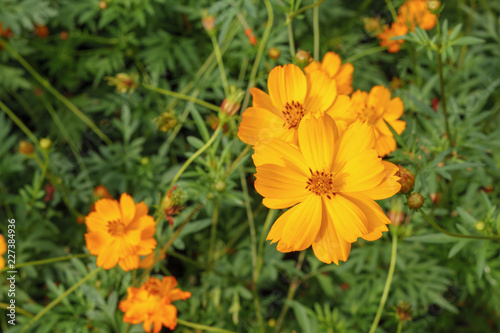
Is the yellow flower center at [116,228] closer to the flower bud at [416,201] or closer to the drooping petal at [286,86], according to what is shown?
the drooping petal at [286,86]

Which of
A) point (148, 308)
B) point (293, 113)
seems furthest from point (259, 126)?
point (148, 308)

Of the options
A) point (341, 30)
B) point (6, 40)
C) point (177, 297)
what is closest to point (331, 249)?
point (177, 297)

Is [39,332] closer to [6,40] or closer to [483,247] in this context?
[6,40]

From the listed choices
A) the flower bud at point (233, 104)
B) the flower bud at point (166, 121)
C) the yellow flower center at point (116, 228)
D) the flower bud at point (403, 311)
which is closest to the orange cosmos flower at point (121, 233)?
the yellow flower center at point (116, 228)

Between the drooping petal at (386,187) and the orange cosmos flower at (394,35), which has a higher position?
the orange cosmos flower at (394,35)

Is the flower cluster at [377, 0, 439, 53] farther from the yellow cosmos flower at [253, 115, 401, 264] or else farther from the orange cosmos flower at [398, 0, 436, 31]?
the yellow cosmos flower at [253, 115, 401, 264]

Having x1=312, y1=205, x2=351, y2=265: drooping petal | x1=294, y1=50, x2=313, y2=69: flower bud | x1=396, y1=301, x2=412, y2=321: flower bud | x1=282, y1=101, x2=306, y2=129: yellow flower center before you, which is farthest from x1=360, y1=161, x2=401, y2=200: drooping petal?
x1=396, y1=301, x2=412, y2=321: flower bud
